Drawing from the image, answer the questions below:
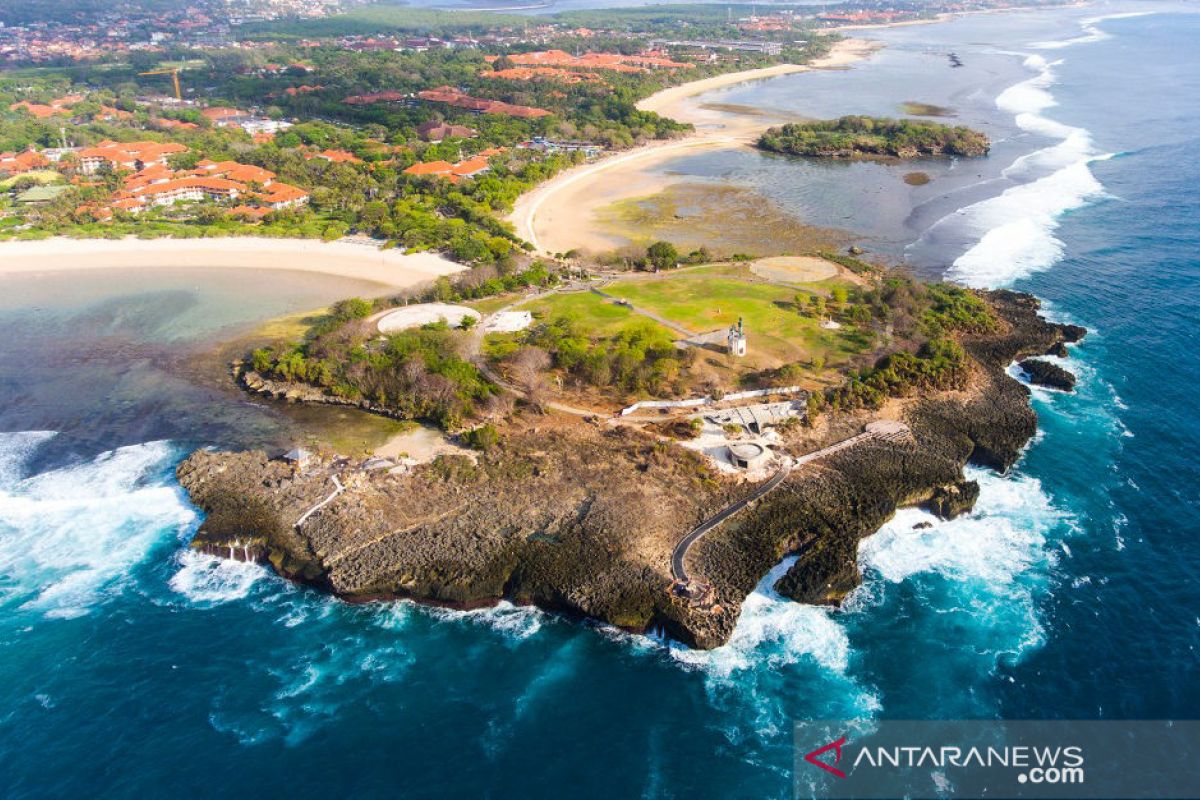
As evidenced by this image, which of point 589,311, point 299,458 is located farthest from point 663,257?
point 299,458

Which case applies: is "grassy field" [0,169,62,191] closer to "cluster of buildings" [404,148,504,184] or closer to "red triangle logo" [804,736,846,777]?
"cluster of buildings" [404,148,504,184]

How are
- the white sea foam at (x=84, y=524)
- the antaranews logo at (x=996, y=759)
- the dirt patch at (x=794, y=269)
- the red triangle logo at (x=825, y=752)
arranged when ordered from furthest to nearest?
the dirt patch at (x=794, y=269) < the white sea foam at (x=84, y=524) < the red triangle logo at (x=825, y=752) < the antaranews logo at (x=996, y=759)

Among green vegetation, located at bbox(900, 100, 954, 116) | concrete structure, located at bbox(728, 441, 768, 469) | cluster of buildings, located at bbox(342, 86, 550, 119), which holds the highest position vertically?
cluster of buildings, located at bbox(342, 86, 550, 119)

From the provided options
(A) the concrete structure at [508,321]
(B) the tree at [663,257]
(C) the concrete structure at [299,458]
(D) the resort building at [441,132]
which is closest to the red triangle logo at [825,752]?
(C) the concrete structure at [299,458]

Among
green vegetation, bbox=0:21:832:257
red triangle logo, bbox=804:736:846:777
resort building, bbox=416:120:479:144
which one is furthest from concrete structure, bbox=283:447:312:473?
resort building, bbox=416:120:479:144

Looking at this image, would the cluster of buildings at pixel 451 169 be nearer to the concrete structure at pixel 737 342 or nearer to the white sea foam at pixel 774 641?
the concrete structure at pixel 737 342

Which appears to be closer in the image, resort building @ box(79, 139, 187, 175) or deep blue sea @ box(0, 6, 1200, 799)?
deep blue sea @ box(0, 6, 1200, 799)

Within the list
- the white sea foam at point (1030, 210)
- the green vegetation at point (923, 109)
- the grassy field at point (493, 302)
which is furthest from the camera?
the green vegetation at point (923, 109)
